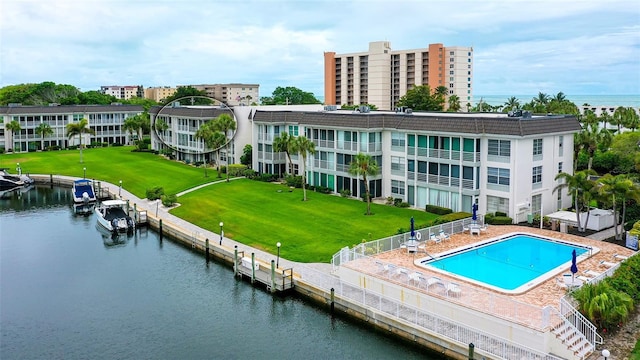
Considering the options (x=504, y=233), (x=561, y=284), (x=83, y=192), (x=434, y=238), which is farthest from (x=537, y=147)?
(x=83, y=192)

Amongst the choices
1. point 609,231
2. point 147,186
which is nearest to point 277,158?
point 147,186

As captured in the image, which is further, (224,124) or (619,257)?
(224,124)

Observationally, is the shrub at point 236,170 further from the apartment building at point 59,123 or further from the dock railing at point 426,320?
the apartment building at point 59,123

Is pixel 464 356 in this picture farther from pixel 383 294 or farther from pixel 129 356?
pixel 129 356

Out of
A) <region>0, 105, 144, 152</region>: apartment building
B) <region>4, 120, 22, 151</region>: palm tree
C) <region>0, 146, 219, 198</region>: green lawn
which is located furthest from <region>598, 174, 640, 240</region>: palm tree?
<region>0, 105, 144, 152</region>: apartment building

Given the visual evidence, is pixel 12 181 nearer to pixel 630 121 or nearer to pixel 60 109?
pixel 60 109

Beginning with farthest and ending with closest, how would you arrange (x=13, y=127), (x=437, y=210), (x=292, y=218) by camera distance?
1. (x=13, y=127)
2. (x=292, y=218)
3. (x=437, y=210)

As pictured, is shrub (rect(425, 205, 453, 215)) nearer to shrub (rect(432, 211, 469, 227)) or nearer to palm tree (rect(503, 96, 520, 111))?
shrub (rect(432, 211, 469, 227))
